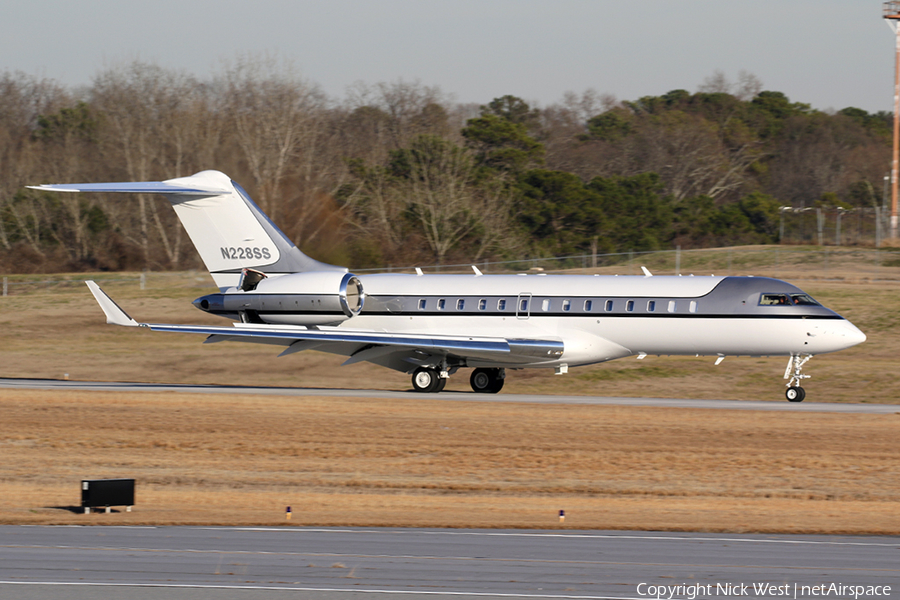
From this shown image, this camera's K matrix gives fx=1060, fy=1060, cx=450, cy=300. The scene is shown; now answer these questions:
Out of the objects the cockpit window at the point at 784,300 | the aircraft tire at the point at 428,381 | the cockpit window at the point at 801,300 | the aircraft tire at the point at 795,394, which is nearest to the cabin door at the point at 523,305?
the aircraft tire at the point at 428,381

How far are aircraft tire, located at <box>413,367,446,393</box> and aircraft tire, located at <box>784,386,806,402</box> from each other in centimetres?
908

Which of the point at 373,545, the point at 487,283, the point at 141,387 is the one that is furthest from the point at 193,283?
the point at 373,545

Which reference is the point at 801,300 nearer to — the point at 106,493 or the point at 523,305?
the point at 523,305

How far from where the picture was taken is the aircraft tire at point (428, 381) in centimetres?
2881

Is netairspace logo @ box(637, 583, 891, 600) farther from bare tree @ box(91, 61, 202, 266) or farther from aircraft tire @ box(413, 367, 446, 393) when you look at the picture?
bare tree @ box(91, 61, 202, 266)

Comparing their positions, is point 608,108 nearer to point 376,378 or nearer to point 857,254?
point 857,254

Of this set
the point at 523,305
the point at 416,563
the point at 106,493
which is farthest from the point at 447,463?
the point at 523,305

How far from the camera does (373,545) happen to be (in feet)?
36.6

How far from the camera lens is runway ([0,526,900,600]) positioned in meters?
9.07

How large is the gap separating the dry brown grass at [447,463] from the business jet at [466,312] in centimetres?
224

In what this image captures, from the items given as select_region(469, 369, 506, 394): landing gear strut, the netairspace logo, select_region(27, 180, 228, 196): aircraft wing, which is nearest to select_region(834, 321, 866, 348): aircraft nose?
select_region(469, 369, 506, 394): landing gear strut

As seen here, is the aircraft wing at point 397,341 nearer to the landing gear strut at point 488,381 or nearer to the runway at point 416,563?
the landing gear strut at point 488,381

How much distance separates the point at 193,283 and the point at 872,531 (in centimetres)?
4358

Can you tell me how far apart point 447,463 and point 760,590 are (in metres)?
9.55
